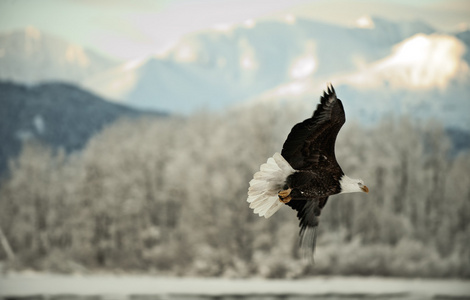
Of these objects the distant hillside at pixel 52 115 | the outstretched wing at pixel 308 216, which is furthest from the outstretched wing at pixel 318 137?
the distant hillside at pixel 52 115

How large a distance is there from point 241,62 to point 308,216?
2102cm

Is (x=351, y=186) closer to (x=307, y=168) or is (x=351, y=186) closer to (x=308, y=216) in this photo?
(x=307, y=168)

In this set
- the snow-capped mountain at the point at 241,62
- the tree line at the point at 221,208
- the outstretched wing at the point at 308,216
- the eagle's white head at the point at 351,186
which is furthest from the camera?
the snow-capped mountain at the point at 241,62

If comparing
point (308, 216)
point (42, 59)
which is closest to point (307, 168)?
point (308, 216)

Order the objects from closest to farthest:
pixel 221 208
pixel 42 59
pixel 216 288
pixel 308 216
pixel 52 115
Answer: pixel 308 216 → pixel 216 288 → pixel 221 208 → pixel 52 115 → pixel 42 59

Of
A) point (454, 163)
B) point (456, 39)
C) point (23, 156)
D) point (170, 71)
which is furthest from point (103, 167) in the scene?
point (456, 39)

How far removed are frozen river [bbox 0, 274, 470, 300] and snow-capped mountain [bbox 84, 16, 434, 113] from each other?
264 inches

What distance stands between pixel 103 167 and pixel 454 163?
989 centimetres

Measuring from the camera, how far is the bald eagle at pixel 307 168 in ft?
6.53

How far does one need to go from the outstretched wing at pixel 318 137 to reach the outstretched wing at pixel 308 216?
11.0 inches

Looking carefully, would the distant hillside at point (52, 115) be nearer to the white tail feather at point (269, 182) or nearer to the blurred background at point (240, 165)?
the blurred background at point (240, 165)

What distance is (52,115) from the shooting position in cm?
1989

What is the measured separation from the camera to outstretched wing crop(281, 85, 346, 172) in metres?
1.98

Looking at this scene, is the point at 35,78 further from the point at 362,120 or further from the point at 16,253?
the point at 362,120
